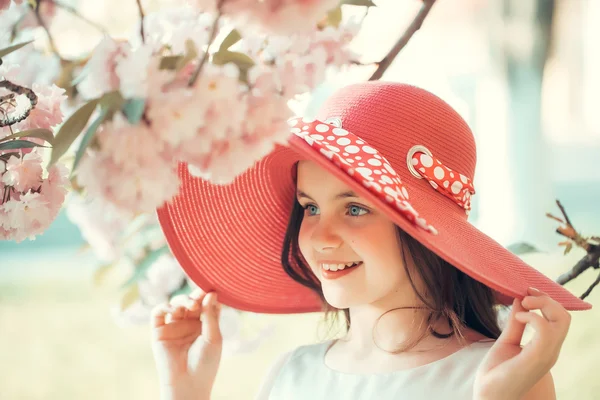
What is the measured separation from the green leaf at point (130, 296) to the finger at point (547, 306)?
2.41 feet

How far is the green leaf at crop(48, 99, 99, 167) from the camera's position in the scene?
457 millimetres

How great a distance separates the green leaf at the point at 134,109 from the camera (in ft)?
1.36

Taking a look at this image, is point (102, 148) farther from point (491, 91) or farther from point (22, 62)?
point (491, 91)

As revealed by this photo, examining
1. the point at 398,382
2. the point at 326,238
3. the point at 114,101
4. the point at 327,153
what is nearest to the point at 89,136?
the point at 114,101

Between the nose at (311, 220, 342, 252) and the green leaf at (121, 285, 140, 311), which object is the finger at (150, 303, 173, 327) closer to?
the green leaf at (121, 285, 140, 311)

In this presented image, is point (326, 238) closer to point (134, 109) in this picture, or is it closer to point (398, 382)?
point (398, 382)

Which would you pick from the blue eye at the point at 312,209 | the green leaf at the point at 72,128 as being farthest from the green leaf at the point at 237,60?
the blue eye at the point at 312,209

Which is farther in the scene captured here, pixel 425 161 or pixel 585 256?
pixel 585 256

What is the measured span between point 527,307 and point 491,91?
60 centimetres

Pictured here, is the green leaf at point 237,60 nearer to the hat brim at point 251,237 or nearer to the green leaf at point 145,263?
the hat brim at point 251,237

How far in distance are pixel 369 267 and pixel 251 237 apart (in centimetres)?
28

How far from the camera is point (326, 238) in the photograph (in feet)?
2.85

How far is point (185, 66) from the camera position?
1.50 feet

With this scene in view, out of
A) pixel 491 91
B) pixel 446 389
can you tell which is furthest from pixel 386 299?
pixel 491 91
